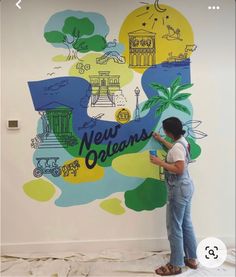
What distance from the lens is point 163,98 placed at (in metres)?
2.09

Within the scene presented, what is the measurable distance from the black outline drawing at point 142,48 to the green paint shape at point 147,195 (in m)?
0.78

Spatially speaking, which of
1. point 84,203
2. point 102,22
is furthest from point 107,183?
point 102,22

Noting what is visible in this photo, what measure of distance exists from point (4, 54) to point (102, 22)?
2.16 feet

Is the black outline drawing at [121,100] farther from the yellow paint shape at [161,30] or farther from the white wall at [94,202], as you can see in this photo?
the white wall at [94,202]

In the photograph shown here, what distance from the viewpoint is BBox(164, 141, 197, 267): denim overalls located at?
1804 mm

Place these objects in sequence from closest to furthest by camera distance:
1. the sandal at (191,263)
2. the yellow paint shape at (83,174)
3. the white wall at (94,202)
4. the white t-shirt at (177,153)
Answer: the white t-shirt at (177,153)
the sandal at (191,263)
the white wall at (94,202)
the yellow paint shape at (83,174)

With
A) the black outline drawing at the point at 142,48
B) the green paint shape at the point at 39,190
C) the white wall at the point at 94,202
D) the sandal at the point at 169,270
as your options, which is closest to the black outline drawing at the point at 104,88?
the black outline drawing at the point at 142,48

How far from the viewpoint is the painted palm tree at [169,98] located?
2084 millimetres

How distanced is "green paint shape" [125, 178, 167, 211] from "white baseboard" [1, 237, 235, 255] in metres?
0.24

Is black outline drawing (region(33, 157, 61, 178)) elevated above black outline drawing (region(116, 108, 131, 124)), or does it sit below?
below

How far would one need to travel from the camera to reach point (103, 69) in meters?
2.07

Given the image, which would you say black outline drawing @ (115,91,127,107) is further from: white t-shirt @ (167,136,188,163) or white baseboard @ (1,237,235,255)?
white baseboard @ (1,237,235,255)

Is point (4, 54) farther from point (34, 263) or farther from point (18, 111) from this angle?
point (34, 263)

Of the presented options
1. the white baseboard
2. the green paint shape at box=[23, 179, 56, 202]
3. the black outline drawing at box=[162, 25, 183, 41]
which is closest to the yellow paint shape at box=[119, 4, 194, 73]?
the black outline drawing at box=[162, 25, 183, 41]
